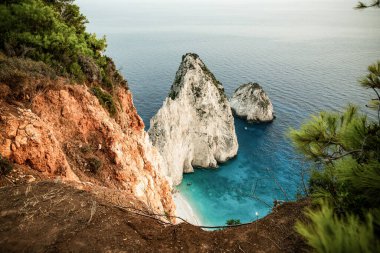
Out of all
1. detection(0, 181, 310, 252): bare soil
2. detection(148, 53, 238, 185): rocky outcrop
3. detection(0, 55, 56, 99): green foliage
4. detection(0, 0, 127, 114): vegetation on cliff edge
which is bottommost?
detection(148, 53, 238, 185): rocky outcrop

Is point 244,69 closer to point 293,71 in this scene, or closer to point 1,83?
point 293,71

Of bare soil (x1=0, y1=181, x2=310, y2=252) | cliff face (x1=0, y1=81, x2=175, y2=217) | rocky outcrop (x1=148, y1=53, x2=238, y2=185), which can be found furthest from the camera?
rocky outcrop (x1=148, y1=53, x2=238, y2=185)

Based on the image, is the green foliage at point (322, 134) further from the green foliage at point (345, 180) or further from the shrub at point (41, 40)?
the shrub at point (41, 40)

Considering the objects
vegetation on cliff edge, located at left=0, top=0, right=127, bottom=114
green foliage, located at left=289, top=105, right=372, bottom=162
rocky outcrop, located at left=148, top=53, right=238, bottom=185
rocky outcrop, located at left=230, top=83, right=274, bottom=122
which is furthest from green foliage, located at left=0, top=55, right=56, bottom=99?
rocky outcrop, located at left=230, top=83, right=274, bottom=122

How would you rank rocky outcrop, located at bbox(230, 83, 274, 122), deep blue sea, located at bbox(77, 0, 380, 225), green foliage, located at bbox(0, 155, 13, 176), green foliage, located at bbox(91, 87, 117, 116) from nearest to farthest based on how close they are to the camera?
green foliage, located at bbox(0, 155, 13, 176), green foliage, located at bbox(91, 87, 117, 116), deep blue sea, located at bbox(77, 0, 380, 225), rocky outcrop, located at bbox(230, 83, 274, 122)

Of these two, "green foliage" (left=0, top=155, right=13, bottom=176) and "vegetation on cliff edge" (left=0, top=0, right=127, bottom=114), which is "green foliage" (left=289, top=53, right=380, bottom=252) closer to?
"green foliage" (left=0, top=155, right=13, bottom=176)

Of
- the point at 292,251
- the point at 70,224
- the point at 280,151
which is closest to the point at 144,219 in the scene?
the point at 70,224

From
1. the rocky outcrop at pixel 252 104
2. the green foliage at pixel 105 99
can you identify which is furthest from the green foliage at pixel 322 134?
the rocky outcrop at pixel 252 104
